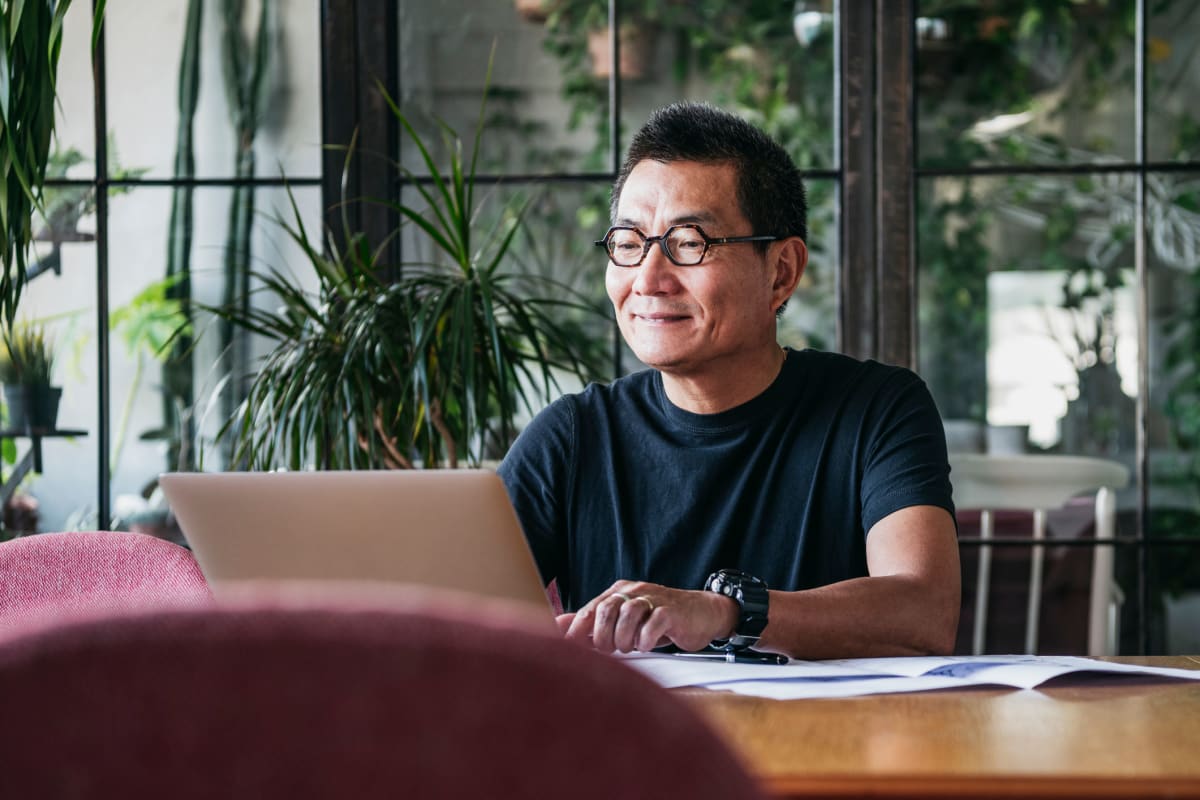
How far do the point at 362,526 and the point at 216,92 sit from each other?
7.82ft

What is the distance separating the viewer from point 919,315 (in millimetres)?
3273

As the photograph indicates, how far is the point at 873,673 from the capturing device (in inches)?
49.6

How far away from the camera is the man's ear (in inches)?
80.4

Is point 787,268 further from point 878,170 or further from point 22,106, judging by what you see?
point 22,106

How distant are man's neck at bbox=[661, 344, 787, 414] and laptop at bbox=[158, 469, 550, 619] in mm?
736

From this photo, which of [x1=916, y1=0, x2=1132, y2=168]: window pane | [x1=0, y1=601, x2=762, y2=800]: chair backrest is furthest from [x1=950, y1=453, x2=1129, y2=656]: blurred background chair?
[x1=0, y1=601, x2=762, y2=800]: chair backrest

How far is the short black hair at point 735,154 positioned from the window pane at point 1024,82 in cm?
Answer: 137

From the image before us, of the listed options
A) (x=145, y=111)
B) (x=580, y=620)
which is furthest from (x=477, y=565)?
(x=145, y=111)

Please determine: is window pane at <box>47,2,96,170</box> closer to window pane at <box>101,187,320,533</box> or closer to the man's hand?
window pane at <box>101,187,320,533</box>

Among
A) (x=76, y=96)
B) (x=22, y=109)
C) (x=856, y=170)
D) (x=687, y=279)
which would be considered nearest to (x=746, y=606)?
(x=687, y=279)

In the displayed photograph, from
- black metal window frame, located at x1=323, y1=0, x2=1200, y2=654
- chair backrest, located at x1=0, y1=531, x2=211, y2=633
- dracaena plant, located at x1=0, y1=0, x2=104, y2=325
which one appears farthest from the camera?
black metal window frame, located at x1=323, y1=0, x2=1200, y2=654

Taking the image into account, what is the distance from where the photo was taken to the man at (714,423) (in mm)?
1901

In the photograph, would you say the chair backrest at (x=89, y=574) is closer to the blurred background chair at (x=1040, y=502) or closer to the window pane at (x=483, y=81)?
the window pane at (x=483, y=81)

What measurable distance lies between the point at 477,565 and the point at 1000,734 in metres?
0.52
